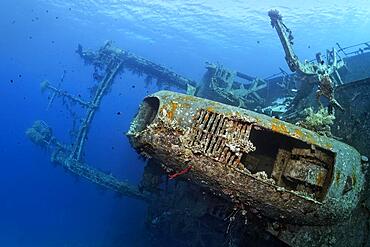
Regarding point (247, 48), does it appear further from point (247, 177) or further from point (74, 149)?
point (247, 177)

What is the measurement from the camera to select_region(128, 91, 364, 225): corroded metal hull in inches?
174

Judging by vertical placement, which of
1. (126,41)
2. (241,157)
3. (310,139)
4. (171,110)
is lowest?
(241,157)

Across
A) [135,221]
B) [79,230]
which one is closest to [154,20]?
[135,221]

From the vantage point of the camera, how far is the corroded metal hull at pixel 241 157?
14.5 ft

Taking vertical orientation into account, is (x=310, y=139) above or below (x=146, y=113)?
above

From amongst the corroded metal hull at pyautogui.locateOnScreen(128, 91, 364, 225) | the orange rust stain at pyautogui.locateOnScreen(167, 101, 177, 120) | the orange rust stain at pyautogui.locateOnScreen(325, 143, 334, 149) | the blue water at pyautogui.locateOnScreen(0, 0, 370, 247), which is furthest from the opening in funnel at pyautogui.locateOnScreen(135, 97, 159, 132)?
the blue water at pyautogui.locateOnScreen(0, 0, 370, 247)

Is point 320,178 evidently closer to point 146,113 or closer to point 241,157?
point 241,157

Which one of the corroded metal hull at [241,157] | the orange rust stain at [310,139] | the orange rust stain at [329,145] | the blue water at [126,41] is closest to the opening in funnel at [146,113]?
the corroded metal hull at [241,157]

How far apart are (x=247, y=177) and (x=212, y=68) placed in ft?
33.3

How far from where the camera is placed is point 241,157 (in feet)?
15.0

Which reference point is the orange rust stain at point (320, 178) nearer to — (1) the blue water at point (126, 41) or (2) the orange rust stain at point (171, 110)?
(2) the orange rust stain at point (171, 110)

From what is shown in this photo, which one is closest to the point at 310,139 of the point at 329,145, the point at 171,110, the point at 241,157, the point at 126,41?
the point at 329,145

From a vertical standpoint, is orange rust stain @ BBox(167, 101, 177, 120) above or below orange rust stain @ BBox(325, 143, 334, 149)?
below

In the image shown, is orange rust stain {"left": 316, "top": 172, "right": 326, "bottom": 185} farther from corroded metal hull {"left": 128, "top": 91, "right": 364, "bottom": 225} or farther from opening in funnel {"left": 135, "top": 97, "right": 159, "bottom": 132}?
opening in funnel {"left": 135, "top": 97, "right": 159, "bottom": 132}
